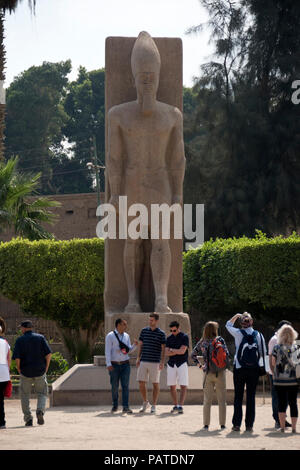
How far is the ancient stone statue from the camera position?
13719 millimetres

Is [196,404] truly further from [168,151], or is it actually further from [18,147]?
[18,147]

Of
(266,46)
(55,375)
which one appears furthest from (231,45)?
(55,375)

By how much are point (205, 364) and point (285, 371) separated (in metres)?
0.90

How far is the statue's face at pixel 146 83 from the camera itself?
13.6 meters

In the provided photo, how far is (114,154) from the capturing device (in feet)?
45.3

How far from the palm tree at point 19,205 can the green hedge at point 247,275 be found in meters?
4.06

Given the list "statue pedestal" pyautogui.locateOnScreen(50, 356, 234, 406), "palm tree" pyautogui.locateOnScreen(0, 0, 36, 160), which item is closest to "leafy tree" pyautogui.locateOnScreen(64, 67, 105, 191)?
"palm tree" pyautogui.locateOnScreen(0, 0, 36, 160)

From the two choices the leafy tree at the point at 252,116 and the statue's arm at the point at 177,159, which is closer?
the statue's arm at the point at 177,159

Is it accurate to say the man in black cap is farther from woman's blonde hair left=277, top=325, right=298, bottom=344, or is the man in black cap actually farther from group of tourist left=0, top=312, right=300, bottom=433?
woman's blonde hair left=277, top=325, right=298, bottom=344

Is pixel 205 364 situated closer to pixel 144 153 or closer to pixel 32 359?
pixel 32 359

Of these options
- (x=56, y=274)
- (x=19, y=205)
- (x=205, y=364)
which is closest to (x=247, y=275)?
(x=56, y=274)

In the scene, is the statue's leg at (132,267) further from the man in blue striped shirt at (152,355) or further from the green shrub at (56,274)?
the green shrub at (56,274)

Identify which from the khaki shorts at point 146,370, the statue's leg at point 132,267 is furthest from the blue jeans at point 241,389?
the statue's leg at point 132,267

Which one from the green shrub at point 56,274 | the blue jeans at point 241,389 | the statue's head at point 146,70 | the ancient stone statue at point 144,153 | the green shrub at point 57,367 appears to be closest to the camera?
the blue jeans at point 241,389
